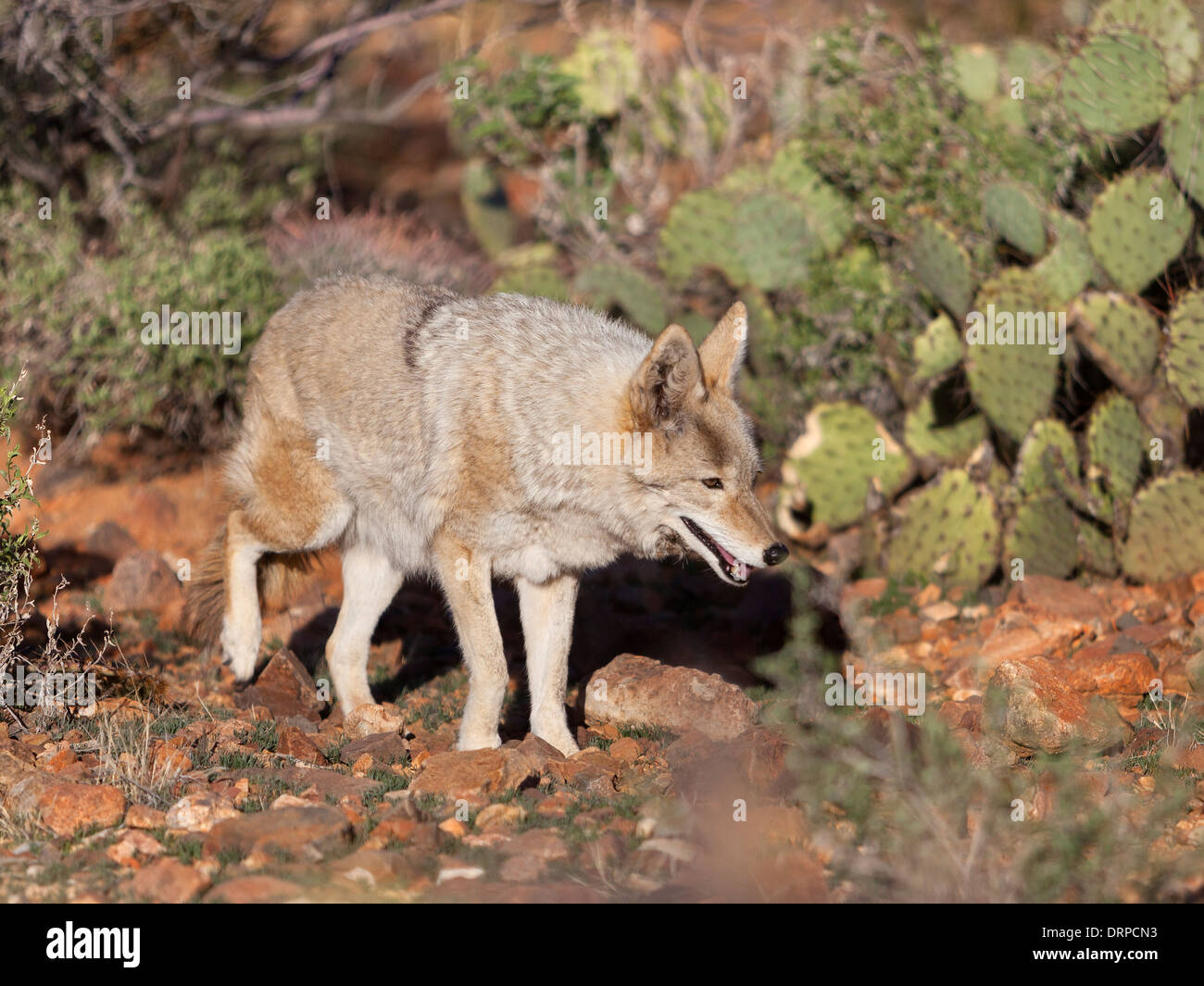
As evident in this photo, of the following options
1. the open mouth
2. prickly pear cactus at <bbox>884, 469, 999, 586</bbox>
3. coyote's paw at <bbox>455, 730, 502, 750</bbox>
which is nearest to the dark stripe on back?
the open mouth

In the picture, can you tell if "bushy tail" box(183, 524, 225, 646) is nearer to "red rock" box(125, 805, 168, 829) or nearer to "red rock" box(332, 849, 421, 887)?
"red rock" box(125, 805, 168, 829)

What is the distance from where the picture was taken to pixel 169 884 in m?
4.26

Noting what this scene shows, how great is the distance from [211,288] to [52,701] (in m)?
4.69

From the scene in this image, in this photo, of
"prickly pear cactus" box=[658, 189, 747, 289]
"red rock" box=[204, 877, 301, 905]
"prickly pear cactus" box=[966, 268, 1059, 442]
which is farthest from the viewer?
"prickly pear cactus" box=[658, 189, 747, 289]

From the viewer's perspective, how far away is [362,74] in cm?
2097

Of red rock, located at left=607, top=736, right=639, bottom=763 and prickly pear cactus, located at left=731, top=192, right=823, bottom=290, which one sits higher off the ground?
prickly pear cactus, located at left=731, top=192, right=823, bottom=290

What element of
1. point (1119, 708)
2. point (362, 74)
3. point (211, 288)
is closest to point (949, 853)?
point (1119, 708)

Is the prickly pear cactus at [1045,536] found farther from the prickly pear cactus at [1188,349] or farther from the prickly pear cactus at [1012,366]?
the prickly pear cactus at [1188,349]

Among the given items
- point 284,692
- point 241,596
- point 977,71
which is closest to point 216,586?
point 241,596

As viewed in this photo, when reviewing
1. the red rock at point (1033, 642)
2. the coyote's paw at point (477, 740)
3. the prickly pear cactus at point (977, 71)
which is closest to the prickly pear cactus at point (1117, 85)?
the prickly pear cactus at point (977, 71)

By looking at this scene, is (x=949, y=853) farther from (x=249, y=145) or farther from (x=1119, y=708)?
(x=249, y=145)

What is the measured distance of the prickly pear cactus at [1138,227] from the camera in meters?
7.89

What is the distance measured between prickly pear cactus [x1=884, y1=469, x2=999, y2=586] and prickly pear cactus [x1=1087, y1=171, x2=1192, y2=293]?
5.63ft

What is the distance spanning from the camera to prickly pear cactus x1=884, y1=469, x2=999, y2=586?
862 cm
